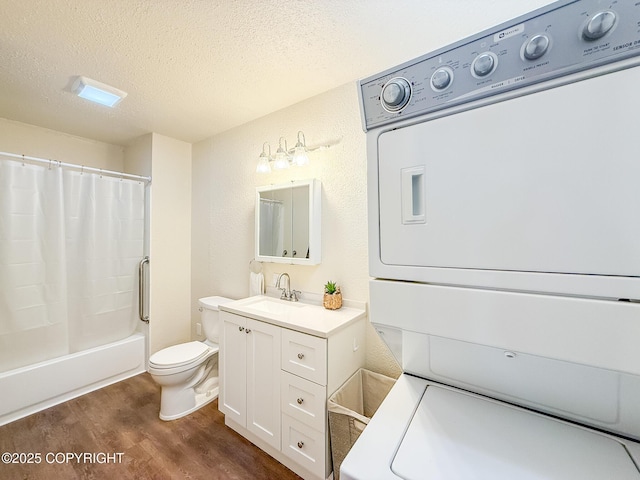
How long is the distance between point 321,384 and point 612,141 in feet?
4.50

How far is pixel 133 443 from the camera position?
1652 millimetres

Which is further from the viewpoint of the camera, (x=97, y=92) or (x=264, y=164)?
(x=264, y=164)

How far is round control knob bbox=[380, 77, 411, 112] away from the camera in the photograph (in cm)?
63

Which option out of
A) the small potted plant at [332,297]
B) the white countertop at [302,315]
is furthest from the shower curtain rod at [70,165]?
the small potted plant at [332,297]

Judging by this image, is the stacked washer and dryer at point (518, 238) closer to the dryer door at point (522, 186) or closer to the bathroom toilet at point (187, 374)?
the dryer door at point (522, 186)

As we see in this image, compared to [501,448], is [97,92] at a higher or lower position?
higher

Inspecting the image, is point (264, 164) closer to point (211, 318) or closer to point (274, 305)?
point (274, 305)

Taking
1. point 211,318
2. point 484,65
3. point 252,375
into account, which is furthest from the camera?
point 211,318

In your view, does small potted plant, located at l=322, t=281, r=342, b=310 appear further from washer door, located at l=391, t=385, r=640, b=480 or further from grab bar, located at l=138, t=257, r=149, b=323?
grab bar, located at l=138, t=257, r=149, b=323

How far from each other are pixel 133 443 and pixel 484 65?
2.54 metres

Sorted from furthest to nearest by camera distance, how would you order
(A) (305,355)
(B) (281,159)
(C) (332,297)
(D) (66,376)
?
(D) (66,376)
(B) (281,159)
(C) (332,297)
(A) (305,355)

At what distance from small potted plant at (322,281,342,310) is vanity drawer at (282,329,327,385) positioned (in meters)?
0.40

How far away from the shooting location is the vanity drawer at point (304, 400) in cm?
133

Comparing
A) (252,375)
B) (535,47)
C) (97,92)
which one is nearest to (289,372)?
(252,375)
